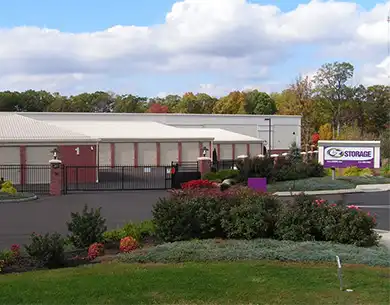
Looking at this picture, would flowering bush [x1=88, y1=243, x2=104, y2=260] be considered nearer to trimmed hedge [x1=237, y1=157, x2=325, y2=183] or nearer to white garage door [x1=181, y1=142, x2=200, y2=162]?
trimmed hedge [x1=237, y1=157, x2=325, y2=183]

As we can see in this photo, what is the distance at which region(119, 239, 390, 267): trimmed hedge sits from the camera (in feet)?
35.5

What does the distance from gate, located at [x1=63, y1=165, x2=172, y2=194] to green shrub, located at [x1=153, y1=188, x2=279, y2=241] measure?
18092mm

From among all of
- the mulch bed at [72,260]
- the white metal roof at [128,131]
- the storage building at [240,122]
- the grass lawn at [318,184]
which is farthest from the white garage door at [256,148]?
the mulch bed at [72,260]

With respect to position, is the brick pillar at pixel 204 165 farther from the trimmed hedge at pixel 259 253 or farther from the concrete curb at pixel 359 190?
the trimmed hedge at pixel 259 253

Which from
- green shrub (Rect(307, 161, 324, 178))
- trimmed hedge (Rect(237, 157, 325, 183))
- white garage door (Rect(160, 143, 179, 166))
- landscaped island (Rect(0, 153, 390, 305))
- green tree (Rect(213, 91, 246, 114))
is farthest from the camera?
green tree (Rect(213, 91, 246, 114))

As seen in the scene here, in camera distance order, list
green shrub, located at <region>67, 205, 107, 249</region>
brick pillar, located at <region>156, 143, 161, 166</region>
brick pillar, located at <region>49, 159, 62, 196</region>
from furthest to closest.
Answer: brick pillar, located at <region>156, 143, 161, 166</region>, brick pillar, located at <region>49, 159, 62, 196</region>, green shrub, located at <region>67, 205, 107, 249</region>

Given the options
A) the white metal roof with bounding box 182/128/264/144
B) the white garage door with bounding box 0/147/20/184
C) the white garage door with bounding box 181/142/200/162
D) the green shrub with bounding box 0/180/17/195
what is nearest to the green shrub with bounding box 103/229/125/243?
the green shrub with bounding box 0/180/17/195

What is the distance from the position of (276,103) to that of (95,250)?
110642mm

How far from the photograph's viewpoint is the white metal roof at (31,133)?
116ft

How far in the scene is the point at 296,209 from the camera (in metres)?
13.1

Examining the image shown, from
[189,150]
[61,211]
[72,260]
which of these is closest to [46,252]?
[72,260]

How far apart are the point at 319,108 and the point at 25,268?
84421 mm

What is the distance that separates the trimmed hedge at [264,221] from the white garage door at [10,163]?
23.3 meters

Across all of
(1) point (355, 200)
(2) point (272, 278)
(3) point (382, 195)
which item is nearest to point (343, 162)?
(3) point (382, 195)
